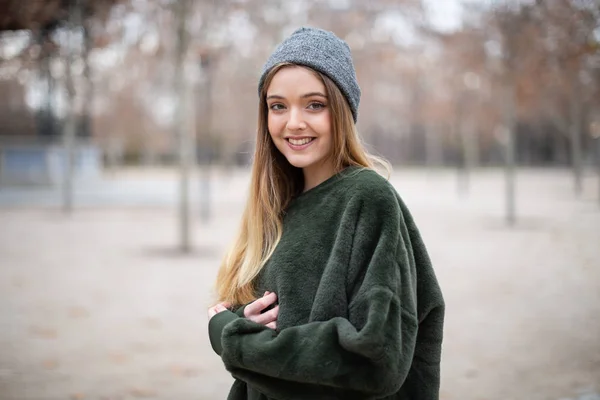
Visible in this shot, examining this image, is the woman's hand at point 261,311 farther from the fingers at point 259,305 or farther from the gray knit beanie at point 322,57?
the gray knit beanie at point 322,57

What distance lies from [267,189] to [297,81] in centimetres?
39

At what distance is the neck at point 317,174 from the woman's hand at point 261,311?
15.5 inches

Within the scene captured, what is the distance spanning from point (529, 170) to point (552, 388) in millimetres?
42470

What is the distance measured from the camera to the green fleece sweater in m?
1.37

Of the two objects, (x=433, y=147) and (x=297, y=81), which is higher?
(x=297, y=81)

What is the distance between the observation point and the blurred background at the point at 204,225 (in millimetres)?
4586

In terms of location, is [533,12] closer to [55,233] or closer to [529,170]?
[55,233]

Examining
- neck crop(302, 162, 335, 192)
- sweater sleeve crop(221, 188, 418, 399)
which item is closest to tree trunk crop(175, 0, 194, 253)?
neck crop(302, 162, 335, 192)

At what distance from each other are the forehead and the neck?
26 cm

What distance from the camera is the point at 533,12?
11266 mm

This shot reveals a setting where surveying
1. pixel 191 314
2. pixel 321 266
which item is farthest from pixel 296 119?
pixel 191 314

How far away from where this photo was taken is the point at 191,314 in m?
6.21

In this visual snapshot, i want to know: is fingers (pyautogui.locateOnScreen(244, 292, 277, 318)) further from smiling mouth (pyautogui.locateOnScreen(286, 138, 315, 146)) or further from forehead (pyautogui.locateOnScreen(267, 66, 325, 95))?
forehead (pyautogui.locateOnScreen(267, 66, 325, 95))

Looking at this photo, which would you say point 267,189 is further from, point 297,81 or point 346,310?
point 346,310
